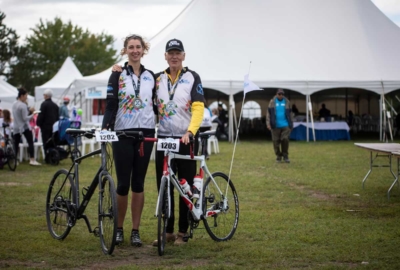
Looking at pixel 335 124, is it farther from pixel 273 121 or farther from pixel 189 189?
pixel 189 189

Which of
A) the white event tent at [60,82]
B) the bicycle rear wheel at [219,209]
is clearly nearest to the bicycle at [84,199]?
the bicycle rear wheel at [219,209]

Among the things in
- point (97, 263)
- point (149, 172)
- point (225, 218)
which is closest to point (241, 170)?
point (149, 172)

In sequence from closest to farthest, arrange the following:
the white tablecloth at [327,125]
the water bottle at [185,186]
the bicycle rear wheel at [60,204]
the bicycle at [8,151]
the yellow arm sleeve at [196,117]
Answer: the yellow arm sleeve at [196,117]
the water bottle at [185,186]
the bicycle rear wheel at [60,204]
the bicycle at [8,151]
the white tablecloth at [327,125]

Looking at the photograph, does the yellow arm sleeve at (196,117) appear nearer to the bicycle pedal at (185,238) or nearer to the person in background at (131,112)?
the person in background at (131,112)

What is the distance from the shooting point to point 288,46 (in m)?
29.7

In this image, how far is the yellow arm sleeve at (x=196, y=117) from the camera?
7100mm

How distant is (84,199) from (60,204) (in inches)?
18.8

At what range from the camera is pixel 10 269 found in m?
6.26

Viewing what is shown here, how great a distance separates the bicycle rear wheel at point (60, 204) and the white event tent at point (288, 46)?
804 inches

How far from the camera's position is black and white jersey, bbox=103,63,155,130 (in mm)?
7270

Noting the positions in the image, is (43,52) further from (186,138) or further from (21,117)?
(186,138)

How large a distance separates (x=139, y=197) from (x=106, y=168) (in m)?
0.58

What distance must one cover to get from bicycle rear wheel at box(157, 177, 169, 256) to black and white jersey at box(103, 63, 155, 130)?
716mm

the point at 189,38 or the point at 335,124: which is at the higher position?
the point at 189,38
